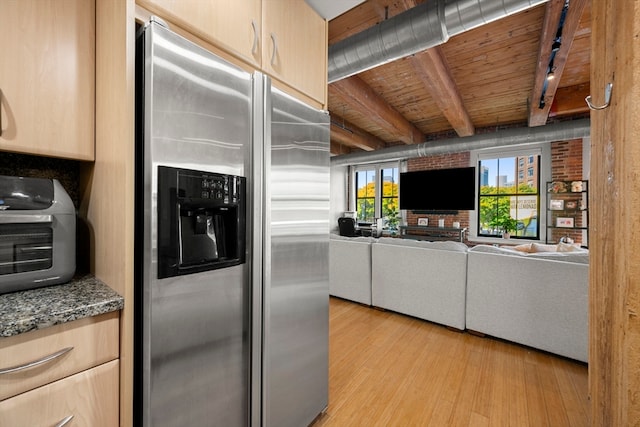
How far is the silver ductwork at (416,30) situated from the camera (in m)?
1.72

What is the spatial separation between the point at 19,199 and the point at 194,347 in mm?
765

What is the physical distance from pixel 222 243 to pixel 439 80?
3.04m

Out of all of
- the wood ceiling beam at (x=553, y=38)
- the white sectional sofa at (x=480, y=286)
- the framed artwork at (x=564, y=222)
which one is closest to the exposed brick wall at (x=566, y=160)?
the framed artwork at (x=564, y=222)

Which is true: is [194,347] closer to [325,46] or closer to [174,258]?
[174,258]

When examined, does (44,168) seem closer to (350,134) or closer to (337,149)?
(350,134)

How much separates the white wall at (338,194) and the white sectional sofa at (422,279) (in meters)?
4.48

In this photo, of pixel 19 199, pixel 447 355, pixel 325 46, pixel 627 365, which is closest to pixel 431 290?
pixel 447 355

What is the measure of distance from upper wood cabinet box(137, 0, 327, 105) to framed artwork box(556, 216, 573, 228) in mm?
5621

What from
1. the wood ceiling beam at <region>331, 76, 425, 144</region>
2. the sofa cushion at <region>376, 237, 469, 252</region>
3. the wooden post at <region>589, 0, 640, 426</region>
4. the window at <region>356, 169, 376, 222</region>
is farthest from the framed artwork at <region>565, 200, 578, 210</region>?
the wooden post at <region>589, 0, 640, 426</region>

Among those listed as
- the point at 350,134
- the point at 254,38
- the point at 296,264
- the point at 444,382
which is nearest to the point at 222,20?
the point at 254,38

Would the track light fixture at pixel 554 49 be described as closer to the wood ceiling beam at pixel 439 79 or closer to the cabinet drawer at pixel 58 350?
the wood ceiling beam at pixel 439 79

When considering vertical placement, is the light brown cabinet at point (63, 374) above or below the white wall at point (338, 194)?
below

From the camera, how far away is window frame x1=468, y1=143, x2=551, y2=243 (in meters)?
5.30

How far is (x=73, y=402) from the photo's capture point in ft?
2.62
